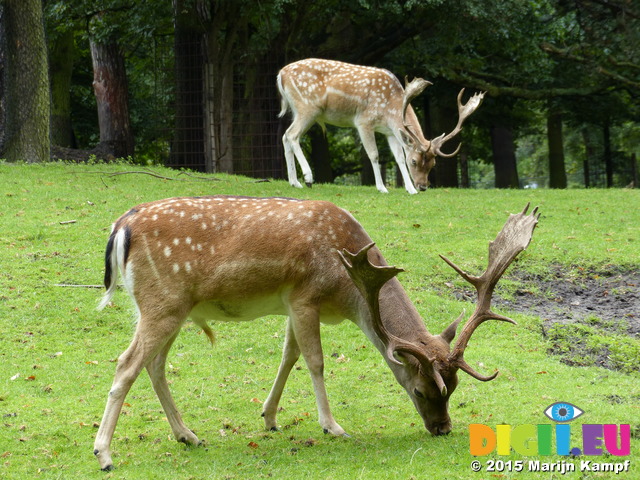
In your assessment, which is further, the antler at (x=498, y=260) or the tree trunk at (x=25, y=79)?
the tree trunk at (x=25, y=79)

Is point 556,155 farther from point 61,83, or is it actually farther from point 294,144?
point 61,83

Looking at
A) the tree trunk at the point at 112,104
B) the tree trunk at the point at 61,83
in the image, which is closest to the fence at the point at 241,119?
the tree trunk at the point at 112,104

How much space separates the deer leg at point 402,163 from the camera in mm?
15570

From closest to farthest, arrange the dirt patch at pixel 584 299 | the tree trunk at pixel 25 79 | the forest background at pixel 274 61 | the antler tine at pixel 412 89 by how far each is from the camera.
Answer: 1. the dirt patch at pixel 584 299
2. the antler tine at pixel 412 89
3. the tree trunk at pixel 25 79
4. the forest background at pixel 274 61

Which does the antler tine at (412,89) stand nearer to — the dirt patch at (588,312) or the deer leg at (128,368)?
the dirt patch at (588,312)

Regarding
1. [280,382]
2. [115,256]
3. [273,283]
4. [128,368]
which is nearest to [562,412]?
[280,382]

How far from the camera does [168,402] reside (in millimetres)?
5988

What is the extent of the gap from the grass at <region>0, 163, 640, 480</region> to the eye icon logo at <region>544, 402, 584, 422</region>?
0.22ft

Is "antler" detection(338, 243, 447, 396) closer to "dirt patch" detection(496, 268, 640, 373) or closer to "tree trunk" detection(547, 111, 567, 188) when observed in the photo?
"dirt patch" detection(496, 268, 640, 373)

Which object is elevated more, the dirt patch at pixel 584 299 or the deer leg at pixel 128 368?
the deer leg at pixel 128 368

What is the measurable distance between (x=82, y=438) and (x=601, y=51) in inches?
763

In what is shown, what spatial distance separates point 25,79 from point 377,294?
12.9 meters

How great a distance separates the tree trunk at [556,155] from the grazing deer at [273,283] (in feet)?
64.3

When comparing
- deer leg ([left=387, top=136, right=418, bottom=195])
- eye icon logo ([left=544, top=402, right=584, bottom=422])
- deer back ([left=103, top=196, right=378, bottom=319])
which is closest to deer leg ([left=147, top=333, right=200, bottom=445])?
deer back ([left=103, top=196, right=378, bottom=319])
